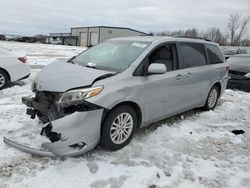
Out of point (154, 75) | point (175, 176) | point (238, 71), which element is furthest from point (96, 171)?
point (238, 71)

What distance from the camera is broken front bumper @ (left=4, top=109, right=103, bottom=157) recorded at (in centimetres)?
353

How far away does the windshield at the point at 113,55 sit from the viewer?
14.7ft

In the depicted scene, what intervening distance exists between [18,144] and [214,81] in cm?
451

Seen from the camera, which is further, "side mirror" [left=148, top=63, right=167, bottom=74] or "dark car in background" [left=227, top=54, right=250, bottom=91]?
"dark car in background" [left=227, top=54, right=250, bottom=91]

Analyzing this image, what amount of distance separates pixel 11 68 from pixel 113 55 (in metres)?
4.45

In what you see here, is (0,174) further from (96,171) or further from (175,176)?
(175,176)

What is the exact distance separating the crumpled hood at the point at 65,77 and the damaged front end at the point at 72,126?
12cm

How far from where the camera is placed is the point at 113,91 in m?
3.87

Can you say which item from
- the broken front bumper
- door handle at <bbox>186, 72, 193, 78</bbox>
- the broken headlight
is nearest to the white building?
door handle at <bbox>186, 72, 193, 78</bbox>

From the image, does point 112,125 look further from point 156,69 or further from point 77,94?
point 156,69

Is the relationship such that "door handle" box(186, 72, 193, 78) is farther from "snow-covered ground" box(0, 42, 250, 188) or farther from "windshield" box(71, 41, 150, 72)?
"windshield" box(71, 41, 150, 72)

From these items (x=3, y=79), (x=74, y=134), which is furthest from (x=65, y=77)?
(x=3, y=79)

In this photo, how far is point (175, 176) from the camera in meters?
3.62

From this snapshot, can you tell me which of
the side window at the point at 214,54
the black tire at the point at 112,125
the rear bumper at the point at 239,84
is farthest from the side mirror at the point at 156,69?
the rear bumper at the point at 239,84
